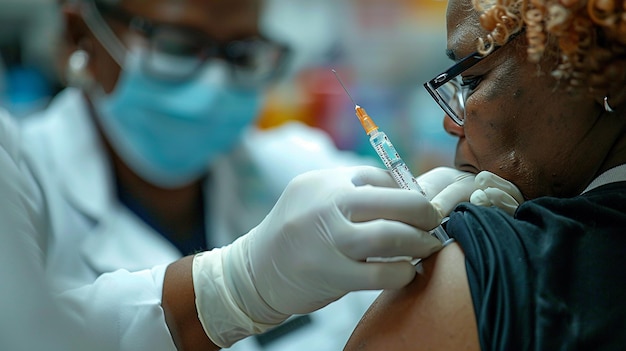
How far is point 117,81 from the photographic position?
1.98 m

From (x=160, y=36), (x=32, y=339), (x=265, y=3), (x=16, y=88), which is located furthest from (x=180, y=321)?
(x=16, y=88)

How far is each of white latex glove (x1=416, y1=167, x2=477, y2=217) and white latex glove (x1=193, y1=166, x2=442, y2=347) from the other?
0.04 m

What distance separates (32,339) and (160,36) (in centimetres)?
139

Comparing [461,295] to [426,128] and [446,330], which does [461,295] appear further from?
[426,128]

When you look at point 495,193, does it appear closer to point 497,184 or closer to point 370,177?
point 497,184

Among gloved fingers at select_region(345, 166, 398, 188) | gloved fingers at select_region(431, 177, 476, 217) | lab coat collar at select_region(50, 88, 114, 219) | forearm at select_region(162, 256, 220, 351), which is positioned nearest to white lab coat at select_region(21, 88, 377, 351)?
lab coat collar at select_region(50, 88, 114, 219)

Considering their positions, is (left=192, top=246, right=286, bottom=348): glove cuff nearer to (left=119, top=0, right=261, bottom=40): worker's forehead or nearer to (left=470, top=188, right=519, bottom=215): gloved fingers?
(left=470, top=188, right=519, bottom=215): gloved fingers

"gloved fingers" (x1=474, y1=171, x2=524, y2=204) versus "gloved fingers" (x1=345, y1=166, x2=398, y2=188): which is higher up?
"gloved fingers" (x1=345, y1=166, x2=398, y2=188)

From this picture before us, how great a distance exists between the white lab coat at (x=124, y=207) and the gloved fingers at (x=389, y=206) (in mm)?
743

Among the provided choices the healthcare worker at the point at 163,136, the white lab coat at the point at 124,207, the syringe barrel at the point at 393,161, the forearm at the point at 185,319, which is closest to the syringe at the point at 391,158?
the syringe barrel at the point at 393,161

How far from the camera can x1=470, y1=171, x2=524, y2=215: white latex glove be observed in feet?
3.08

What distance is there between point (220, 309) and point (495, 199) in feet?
1.58

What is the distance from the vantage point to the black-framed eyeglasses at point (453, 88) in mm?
991

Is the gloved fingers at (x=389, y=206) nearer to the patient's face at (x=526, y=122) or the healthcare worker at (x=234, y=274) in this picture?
the healthcare worker at (x=234, y=274)
